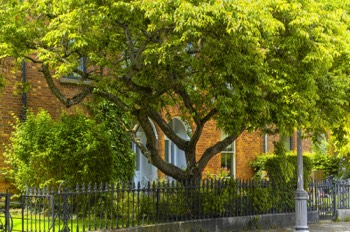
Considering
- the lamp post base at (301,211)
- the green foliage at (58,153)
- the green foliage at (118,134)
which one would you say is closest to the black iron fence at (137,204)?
the green foliage at (58,153)

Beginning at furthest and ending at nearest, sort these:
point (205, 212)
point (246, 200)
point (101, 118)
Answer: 1. point (101, 118)
2. point (246, 200)
3. point (205, 212)

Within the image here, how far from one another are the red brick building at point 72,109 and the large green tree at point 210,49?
2032 mm

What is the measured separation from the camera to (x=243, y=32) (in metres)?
12.7

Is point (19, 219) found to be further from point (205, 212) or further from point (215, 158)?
point (215, 158)

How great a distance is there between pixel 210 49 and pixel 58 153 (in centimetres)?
576

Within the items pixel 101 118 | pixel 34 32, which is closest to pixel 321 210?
pixel 101 118

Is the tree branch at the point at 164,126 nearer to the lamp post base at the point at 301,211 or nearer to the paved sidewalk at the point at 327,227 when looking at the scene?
the paved sidewalk at the point at 327,227

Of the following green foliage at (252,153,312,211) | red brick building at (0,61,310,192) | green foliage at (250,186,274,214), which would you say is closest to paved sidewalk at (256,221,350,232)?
green foliage at (250,186,274,214)

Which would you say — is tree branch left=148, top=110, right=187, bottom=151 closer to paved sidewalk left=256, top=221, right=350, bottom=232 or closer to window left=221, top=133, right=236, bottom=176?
paved sidewalk left=256, top=221, right=350, bottom=232

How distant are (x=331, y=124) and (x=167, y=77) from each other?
413 cm

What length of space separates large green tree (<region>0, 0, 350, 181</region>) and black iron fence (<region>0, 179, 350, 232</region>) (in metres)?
2.12

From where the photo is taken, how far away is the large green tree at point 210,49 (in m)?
12.8

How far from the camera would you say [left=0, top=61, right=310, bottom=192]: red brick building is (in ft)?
61.3

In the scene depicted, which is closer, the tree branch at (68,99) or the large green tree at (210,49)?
the large green tree at (210,49)
